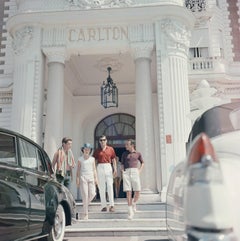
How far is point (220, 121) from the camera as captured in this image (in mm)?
3396

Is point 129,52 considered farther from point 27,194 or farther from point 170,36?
point 27,194

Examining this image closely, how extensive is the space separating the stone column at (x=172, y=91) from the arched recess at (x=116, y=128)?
5.54 metres

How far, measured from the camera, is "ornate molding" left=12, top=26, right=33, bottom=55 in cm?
1295

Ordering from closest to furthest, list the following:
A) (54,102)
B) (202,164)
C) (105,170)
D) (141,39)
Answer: (202,164)
(105,170)
(54,102)
(141,39)

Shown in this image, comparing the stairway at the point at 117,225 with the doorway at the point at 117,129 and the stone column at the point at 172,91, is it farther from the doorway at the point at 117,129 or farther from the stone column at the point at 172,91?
the doorway at the point at 117,129

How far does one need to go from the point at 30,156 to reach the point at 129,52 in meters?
9.03

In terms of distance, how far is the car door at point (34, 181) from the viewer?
4531 millimetres

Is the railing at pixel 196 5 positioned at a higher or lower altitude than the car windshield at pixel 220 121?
higher

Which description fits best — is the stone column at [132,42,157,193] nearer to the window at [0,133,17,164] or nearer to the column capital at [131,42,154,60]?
the column capital at [131,42,154,60]

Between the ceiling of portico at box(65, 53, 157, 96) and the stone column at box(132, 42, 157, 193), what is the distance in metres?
1.29

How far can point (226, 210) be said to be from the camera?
6.16ft

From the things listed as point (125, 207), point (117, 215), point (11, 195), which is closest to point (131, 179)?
point (117, 215)

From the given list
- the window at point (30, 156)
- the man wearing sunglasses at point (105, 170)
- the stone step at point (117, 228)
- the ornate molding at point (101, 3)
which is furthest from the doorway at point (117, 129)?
the window at point (30, 156)

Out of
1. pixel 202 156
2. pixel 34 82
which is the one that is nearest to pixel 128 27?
pixel 34 82
